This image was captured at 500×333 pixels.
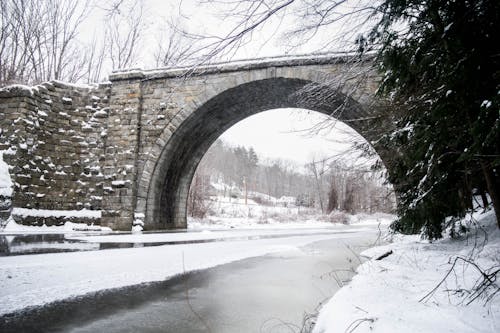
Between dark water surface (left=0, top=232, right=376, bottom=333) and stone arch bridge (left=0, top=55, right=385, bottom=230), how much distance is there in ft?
24.9

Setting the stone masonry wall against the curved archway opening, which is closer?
the stone masonry wall

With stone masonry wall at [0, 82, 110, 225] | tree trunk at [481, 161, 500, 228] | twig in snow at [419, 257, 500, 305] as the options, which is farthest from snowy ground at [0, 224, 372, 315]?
stone masonry wall at [0, 82, 110, 225]

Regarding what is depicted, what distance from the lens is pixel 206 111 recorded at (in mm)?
11469

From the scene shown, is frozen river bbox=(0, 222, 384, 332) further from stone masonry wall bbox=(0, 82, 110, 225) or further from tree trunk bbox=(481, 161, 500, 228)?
stone masonry wall bbox=(0, 82, 110, 225)

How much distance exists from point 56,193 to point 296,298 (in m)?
10.4

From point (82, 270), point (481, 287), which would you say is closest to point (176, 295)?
point (82, 270)

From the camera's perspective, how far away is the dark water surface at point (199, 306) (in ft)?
6.56

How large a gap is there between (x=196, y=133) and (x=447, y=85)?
10.7m

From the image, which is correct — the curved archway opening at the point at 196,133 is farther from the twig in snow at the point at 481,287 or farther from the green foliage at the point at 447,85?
the twig in snow at the point at 481,287

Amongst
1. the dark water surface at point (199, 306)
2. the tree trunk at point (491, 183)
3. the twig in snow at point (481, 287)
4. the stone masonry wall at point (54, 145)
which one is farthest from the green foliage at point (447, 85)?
the stone masonry wall at point (54, 145)

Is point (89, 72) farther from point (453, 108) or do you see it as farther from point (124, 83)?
point (453, 108)

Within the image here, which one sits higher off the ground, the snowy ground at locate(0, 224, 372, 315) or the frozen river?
the snowy ground at locate(0, 224, 372, 315)

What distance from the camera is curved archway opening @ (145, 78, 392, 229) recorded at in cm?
1095

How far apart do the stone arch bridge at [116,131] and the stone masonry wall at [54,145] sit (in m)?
0.03
